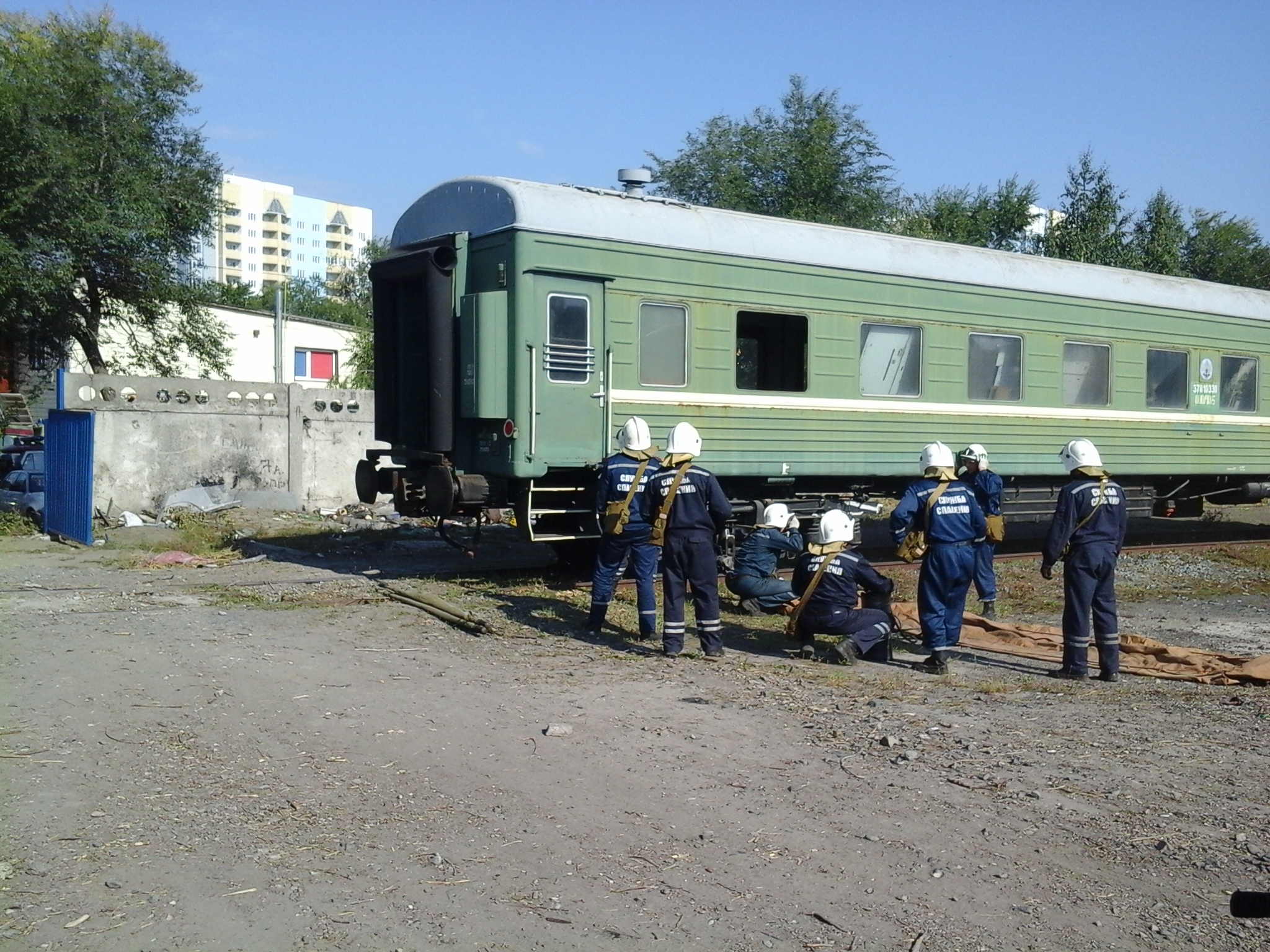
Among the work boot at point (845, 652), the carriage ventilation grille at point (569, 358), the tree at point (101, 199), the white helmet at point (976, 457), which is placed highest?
the tree at point (101, 199)

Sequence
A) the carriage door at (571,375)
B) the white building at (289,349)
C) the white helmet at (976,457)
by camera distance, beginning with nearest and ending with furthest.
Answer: the carriage door at (571,375), the white helmet at (976,457), the white building at (289,349)

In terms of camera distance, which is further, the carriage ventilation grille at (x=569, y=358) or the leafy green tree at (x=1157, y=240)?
the leafy green tree at (x=1157, y=240)

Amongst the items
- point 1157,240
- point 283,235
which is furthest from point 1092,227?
point 283,235

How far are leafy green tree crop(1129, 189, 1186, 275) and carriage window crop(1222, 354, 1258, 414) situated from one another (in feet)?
36.9

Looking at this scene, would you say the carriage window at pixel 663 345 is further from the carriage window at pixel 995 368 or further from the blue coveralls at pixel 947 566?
the carriage window at pixel 995 368

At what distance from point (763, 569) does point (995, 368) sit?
4.83m

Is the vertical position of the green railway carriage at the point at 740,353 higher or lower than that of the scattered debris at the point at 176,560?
higher

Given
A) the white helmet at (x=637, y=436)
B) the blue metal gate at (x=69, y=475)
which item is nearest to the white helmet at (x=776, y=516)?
the white helmet at (x=637, y=436)

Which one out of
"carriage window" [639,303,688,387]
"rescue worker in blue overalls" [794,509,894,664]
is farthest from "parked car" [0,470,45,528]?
"rescue worker in blue overalls" [794,509,894,664]

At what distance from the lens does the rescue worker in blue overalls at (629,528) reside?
891 cm

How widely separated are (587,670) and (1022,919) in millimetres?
4197

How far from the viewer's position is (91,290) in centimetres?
2520

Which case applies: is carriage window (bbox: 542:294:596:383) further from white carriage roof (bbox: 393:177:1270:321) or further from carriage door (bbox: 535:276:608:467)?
white carriage roof (bbox: 393:177:1270:321)

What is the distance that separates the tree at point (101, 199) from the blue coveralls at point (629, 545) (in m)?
17.2
